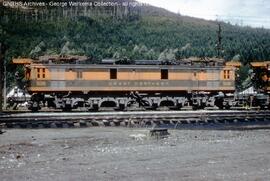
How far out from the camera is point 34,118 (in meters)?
25.5

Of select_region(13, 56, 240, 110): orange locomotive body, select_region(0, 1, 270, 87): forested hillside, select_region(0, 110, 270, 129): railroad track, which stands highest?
select_region(0, 1, 270, 87): forested hillside

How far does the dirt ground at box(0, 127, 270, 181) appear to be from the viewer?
12000 mm

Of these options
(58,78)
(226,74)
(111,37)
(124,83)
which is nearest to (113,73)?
(124,83)

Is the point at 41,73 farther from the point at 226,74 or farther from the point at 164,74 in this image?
the point at 226,74

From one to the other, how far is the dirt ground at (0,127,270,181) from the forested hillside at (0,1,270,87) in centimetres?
6975

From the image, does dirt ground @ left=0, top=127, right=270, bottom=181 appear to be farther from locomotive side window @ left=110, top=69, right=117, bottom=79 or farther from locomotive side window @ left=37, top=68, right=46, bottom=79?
locomotive side window @ left=110, top=69, right=117, bottom=79

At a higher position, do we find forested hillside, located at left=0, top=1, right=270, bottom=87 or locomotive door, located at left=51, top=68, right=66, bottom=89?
forested hillside, located at left=0, top=1, right=270, bottom=87

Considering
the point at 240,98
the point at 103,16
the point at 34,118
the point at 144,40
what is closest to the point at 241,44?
the point at 144,40

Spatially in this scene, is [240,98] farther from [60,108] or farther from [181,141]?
[181,141]

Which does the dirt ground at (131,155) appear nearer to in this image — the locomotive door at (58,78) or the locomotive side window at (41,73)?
the locomotive door at (58,78)

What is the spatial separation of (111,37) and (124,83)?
9190 cm

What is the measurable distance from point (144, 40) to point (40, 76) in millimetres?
97214

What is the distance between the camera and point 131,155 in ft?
49.9

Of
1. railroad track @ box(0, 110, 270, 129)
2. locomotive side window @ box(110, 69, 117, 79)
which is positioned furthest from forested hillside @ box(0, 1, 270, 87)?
railroad track @ box(0, 110, 270, 129)
